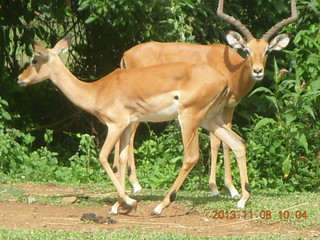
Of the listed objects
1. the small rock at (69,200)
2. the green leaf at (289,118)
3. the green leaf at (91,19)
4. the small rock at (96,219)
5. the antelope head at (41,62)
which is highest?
the green leaf at (91,19)

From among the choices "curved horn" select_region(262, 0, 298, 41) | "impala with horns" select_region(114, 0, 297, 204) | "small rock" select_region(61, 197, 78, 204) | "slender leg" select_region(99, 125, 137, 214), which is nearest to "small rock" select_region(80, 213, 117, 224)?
"slender leg" select_region(99, 125, 137, 214)

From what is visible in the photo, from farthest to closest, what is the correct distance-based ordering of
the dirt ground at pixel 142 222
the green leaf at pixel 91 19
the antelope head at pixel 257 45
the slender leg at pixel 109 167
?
the green leaf at pixel 91 19 < the antelope head at pixel 257 45 < the slender leg at pixel 109 167 < the dirt ground at pixel 142 222

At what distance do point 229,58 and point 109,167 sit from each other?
2.24 m

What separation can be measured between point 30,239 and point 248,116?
5774 millimetres

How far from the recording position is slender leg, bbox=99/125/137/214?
8.83m

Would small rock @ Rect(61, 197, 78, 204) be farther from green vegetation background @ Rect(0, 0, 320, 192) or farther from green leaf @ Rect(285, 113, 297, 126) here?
green leaf @ Rect(285, 113, 297, 126)

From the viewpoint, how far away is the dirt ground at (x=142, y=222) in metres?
8.12

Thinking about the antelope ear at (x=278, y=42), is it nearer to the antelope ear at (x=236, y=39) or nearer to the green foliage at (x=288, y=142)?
the antelope ear at (x=236, y=39)

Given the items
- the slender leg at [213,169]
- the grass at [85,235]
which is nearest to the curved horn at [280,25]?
the slender leg at [213,169]

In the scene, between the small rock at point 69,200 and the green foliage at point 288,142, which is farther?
the green foliage at point 288,142

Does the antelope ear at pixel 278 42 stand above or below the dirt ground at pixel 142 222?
above

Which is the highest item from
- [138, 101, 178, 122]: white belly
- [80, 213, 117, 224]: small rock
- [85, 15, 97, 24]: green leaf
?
[85, 15, 97, 24]: green leaf

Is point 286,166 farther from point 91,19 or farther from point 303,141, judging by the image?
point 91,19

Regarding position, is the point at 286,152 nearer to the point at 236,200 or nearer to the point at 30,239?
the point at 236,200
